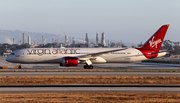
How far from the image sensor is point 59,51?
45.4 meters

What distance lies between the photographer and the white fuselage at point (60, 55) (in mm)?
44812

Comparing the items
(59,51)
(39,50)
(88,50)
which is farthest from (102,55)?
(39,50)

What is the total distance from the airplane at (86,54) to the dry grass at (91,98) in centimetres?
2469

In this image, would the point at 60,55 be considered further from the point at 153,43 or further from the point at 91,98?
the point at 91,98

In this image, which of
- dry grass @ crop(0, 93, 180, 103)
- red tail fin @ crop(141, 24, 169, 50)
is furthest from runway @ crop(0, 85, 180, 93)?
red tail fin @ crop(141, 24, 169, 50)

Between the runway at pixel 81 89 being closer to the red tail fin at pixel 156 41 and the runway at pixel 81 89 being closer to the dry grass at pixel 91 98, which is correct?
the dry grass at pixel 91 98

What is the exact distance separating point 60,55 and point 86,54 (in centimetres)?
483

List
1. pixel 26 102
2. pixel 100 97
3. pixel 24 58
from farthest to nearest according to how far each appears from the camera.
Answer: pixel 24 58
pixel 100 97
pixel 26 102

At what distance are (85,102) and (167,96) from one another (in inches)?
254

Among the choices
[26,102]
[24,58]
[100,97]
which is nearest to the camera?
[26,102]

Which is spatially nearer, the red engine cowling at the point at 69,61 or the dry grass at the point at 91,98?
the dry grass at the point at 91,98

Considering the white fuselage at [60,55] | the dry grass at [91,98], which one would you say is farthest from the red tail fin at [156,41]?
the dry grass at [91,98]

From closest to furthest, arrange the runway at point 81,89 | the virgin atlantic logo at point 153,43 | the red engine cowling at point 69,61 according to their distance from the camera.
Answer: the runway at point 81,89 < the red engine cowling at point 69,61 < the virgin atlantic logo at point 153,43

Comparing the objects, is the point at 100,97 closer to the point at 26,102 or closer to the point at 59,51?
Result: the point at 26,102
